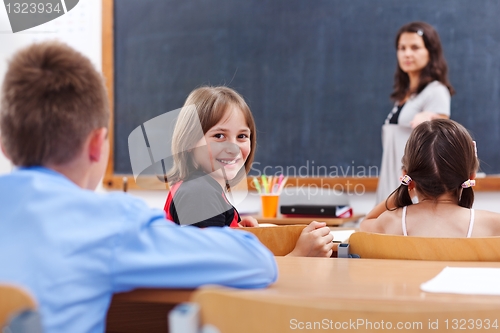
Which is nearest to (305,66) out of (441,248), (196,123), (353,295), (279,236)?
(196,123)

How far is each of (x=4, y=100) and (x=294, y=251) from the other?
826 millimetres

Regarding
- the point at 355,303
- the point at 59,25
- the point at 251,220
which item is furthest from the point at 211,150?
the point at 59,25

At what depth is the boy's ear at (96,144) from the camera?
3.24ft

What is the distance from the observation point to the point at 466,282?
3.05 ft

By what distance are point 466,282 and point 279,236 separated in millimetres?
605

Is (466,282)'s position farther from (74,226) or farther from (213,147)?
(213,147)

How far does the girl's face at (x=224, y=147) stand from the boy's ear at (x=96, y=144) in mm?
884

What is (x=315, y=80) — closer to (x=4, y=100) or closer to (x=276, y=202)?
(x=276, y=202)

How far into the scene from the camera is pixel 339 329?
28.7 inches

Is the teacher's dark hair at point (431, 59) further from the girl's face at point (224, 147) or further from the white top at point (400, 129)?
the girl's face at point (224, 147)

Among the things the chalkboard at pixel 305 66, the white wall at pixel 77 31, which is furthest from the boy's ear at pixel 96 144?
the white wall at pixel 77 31

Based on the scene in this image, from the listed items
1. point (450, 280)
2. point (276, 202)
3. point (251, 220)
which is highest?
point (450, 280)

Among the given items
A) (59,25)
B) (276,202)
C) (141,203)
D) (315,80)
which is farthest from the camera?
(59,25)

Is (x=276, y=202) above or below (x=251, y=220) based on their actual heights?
below
